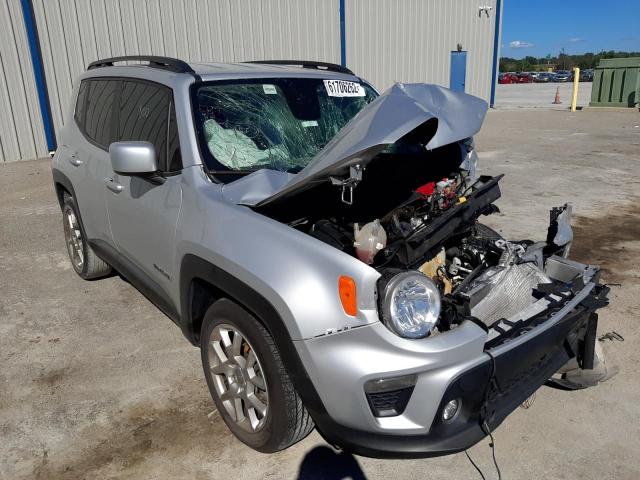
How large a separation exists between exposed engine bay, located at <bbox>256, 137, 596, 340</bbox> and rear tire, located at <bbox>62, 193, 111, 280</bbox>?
2658mm

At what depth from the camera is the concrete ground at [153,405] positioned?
8.25ft

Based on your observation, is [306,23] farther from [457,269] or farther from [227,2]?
[457,269]

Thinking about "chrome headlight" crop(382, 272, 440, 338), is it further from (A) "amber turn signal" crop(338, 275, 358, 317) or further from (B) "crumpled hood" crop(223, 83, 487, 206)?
(B) "crumpled hood" crop(223, 83, 487, 206)

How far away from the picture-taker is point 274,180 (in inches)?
105

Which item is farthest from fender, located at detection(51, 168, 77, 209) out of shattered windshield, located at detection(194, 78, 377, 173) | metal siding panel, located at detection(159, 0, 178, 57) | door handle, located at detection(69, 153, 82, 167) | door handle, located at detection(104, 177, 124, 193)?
metal siding panel, located at detection(159, 0, 178, 57)

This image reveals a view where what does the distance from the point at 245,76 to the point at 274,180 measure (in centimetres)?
104

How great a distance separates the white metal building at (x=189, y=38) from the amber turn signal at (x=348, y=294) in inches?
463

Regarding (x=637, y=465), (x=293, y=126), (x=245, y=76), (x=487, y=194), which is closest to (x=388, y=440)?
(x=637, y=465)

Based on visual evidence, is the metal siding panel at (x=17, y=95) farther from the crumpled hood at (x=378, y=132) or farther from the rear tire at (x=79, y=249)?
the crumpled hood at (x=378, y=132)

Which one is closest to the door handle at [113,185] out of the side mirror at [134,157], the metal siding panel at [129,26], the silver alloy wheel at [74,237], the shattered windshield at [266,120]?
the side mirror at [134,157]

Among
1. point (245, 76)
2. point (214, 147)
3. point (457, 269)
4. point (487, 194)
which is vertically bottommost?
point (457, 269)

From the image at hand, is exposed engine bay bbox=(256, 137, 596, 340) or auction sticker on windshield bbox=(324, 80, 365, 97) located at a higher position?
auction sticker on windshield bbox=(324, 80, 365, 97)

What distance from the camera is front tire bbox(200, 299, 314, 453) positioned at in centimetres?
229

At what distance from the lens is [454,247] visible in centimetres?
324
